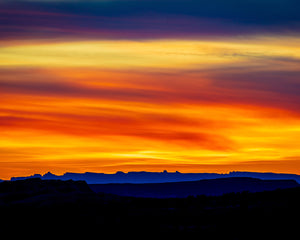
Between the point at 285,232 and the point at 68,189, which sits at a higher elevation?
the point at 68,189

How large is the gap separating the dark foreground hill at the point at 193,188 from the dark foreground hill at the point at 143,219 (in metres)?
88.0

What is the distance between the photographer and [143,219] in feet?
157

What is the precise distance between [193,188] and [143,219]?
106m

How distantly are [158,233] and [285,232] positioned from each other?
874cm

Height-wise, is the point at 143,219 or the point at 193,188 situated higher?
the point at 193,188

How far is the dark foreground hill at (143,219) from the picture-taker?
4312 cm

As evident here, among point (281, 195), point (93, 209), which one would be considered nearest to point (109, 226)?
point (93, 209)

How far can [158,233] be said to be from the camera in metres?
43.0

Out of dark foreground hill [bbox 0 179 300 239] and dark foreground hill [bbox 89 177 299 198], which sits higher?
dark foreground hill [bbox 89 177 299 198]

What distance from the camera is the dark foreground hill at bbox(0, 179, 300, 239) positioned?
43.1 metres

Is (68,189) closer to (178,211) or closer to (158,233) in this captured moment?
(178,211)

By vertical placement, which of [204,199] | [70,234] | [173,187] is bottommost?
[70,234]

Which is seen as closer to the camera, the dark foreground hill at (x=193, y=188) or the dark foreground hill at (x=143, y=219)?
the dark foreground hill at (x=143, y=219)

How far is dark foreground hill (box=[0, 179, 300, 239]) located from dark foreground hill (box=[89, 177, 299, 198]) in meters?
88.0
